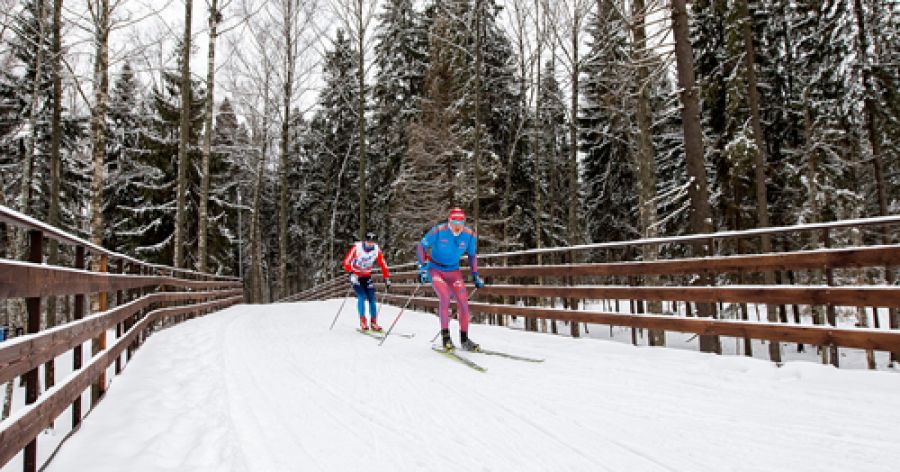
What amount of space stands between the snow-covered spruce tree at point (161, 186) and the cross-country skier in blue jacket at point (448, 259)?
20183 mm

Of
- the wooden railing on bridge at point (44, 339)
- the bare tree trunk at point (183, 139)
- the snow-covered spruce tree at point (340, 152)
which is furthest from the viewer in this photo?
the snow-covered spruce tree at point (340, 152)

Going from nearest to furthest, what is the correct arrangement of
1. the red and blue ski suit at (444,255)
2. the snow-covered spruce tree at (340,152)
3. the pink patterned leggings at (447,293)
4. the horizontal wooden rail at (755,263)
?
the horizontal wooden rail at (755,263)
the pink patterned leggings at (447,293)
the red and blue ski suit at (444,255)
the snow-covered spruce tree at (340,152)

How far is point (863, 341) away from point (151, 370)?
7019 mm

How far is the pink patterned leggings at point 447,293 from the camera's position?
6754mm

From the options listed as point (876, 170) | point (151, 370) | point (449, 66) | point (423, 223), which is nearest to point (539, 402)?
point (151, 370)

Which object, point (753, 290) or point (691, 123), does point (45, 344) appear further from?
point (691, 123)

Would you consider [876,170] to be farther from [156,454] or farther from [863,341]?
[156,454]

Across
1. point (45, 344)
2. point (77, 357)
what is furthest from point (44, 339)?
point (77, 357)

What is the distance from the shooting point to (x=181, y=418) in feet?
12.3

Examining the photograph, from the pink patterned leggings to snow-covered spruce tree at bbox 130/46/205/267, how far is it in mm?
20403

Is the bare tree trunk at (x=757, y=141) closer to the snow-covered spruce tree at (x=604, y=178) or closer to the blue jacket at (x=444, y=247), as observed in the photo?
the snow-covered spruce tree at (x=604, y=178)

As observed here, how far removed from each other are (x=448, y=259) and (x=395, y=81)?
2021cm

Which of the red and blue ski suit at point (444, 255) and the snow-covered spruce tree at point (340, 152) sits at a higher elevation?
the snow-covered spruce tree at point (340, 152)

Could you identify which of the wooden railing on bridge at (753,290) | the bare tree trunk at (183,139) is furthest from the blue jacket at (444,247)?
the bare tree trunk at (183,139)
